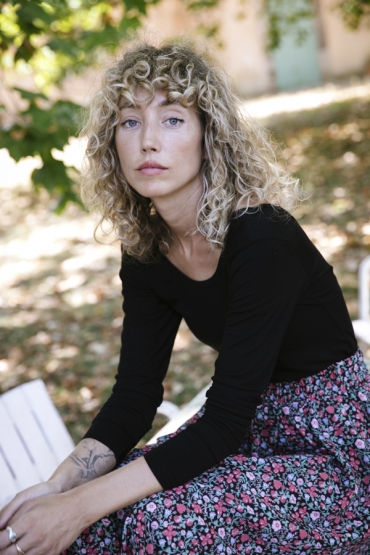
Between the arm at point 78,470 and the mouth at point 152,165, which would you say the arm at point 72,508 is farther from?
the mouth at point 152,165

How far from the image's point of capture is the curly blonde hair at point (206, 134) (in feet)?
6.42

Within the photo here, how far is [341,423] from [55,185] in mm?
1978

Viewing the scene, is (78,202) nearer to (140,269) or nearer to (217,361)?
(140,269)

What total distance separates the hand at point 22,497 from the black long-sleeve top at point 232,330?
23cm

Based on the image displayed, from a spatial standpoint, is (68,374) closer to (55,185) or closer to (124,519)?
(55,185)

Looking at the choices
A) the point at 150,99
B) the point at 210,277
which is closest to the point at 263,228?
the point at 210,277

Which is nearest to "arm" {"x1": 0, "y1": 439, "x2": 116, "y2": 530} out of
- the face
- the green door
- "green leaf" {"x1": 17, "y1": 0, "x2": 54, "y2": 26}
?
the face

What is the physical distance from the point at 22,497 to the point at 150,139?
1093 millimetres

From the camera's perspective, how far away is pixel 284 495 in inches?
69.4

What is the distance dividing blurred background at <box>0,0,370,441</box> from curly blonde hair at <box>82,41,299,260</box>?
0.44 feet

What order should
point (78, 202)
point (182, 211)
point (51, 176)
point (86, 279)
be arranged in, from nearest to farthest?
point (182, 211)
point (51, 176)
point (78, 202)
point (86, 279)

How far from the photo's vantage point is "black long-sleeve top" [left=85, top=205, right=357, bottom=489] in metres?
1.80

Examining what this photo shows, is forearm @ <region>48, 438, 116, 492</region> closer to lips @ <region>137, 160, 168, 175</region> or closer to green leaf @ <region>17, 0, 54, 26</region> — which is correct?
lips @ <region>137, 160, 168, 175</region>

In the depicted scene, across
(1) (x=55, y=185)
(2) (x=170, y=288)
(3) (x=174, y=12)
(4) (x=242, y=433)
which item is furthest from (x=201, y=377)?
(3) (x=174, y=12)
